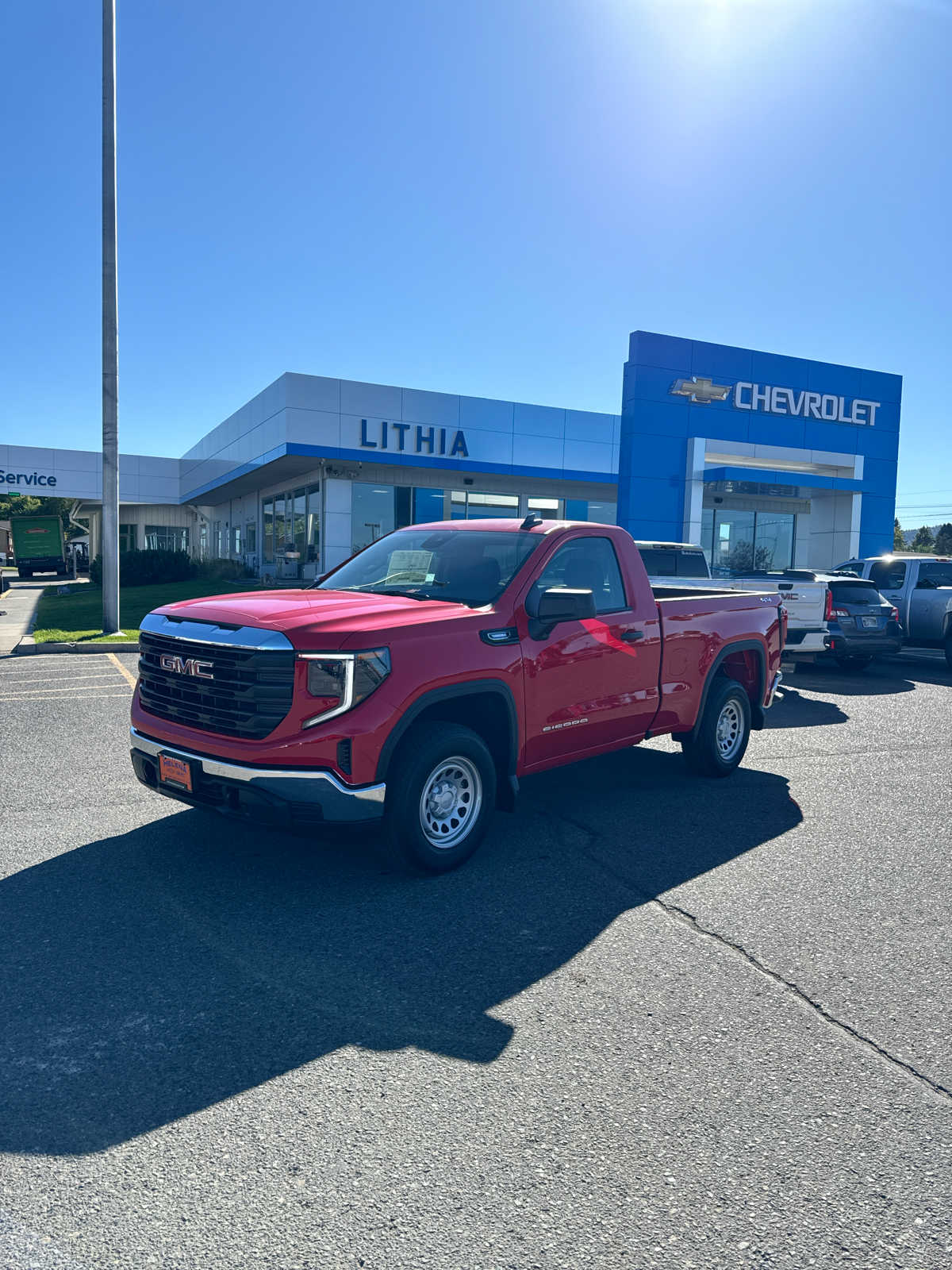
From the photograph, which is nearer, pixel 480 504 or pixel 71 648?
pixel 71 648

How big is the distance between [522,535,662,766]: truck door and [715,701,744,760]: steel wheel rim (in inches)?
45.7

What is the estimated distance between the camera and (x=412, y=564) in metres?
5.94

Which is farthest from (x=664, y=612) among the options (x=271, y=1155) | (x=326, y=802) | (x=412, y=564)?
(x=271, y=1155)

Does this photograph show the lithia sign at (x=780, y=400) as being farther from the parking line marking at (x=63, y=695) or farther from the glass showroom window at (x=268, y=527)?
the parking line marking at (x=63, y=695)

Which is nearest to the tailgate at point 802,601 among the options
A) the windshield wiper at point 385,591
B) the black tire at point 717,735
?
the black tire at point 717,735

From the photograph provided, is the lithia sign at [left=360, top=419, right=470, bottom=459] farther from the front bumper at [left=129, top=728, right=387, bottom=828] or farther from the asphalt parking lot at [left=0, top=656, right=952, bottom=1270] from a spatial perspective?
the front bumper at [left=129, top=728, right=387, bottom=828]

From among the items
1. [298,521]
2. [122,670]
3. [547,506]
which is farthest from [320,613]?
[547,506]

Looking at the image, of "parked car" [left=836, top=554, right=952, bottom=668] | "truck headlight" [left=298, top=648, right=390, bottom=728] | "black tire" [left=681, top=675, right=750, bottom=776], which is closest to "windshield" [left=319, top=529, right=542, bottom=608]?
"truck headlight" [left=298, top=648, right=390, bottom=728]

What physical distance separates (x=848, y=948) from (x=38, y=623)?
18.8m

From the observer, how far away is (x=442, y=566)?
5773mm

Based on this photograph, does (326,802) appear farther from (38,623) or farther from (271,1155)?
(38,623)

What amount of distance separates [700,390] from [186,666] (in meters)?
22.5

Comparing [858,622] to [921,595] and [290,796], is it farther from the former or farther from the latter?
[290,796]

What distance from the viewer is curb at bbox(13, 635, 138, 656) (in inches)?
570
